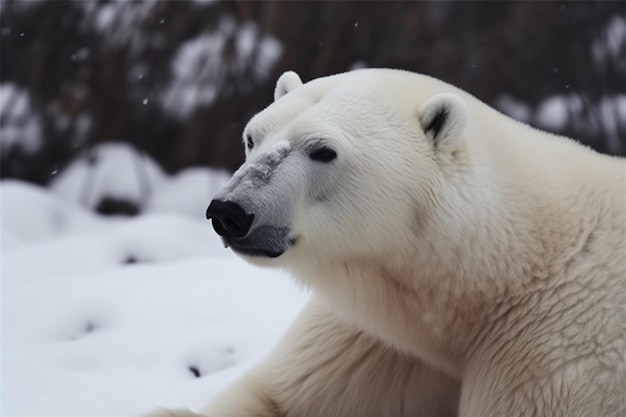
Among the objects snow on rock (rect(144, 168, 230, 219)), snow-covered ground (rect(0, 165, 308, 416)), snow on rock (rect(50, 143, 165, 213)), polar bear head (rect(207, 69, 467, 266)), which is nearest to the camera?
polar bear head (rect(207, 69, 467, 266))

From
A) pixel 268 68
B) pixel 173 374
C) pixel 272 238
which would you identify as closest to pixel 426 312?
pixel 272 238

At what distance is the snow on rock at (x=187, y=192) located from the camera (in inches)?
320

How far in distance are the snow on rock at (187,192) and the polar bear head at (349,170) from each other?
17.4 ft

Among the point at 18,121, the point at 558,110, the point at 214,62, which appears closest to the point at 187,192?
the point at 214,62

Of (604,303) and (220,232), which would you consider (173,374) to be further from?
(604,303)

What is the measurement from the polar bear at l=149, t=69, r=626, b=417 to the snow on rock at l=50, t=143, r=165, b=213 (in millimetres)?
5729

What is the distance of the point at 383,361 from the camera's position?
9.86 ft

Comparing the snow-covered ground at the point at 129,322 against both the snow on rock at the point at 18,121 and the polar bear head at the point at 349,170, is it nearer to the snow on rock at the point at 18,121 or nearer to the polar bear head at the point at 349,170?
the polar bear head at the point at 349,170

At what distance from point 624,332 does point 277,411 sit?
104 centimetres

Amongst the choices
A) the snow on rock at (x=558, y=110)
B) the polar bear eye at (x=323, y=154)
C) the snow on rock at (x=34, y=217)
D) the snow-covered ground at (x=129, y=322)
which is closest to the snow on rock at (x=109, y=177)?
the snow on rock at (x=34, y=217)

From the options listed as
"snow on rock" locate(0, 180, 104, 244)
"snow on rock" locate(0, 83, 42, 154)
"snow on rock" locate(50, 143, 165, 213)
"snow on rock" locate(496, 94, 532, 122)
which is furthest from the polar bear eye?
"snow on rock" locate(496, 94, 532, 122)

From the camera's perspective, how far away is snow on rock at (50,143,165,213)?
8.31 m

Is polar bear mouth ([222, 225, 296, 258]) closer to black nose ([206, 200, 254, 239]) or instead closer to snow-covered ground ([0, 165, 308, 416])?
black nose ([206, 200, 254, 239])

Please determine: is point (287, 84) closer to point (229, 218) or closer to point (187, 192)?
point (229, 218)
